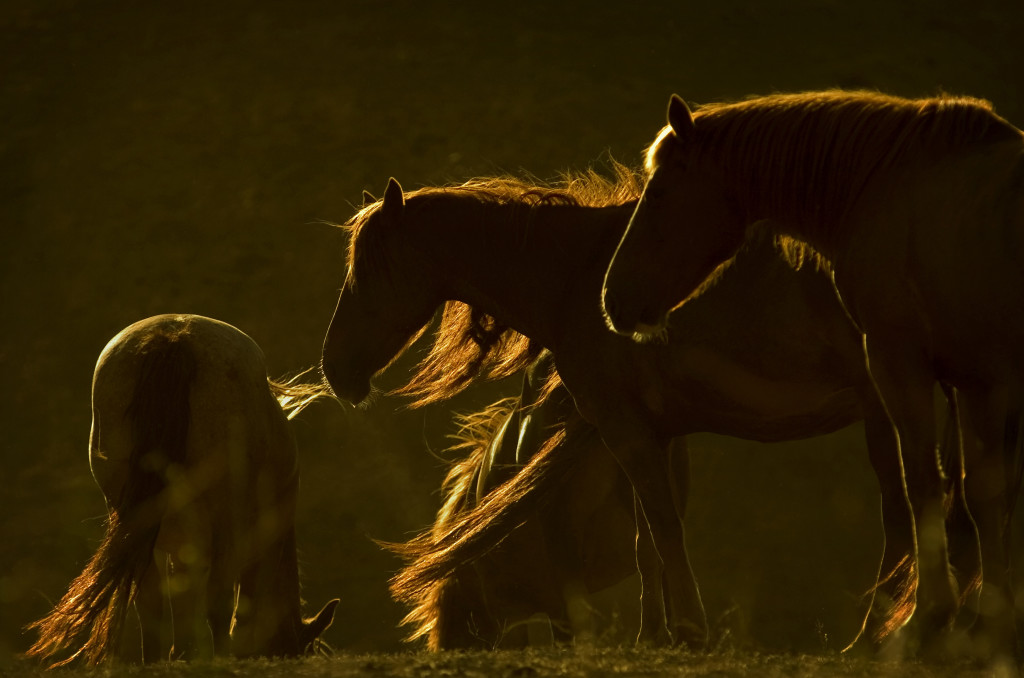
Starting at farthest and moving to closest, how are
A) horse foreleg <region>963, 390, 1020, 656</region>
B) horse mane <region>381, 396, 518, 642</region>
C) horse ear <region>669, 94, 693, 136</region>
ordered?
horse mane <region>381, 396, 518, 642</region>
horse ear <region>669, 94, 693, 136</region>
horse foreleg <region>963, 390, 1020, 656</region>

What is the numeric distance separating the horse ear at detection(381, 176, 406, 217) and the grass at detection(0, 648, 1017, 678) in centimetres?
126

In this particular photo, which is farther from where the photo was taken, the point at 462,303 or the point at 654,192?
the point at 462,303

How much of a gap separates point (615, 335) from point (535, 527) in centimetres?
146

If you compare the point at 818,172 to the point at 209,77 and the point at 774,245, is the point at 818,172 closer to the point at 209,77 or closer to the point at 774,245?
the point at 774,245

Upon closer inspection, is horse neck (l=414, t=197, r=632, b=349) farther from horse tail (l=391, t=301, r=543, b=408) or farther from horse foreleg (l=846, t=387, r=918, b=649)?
horse foreleg (l=846, t=387, r=918, b=649)

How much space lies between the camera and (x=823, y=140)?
94.7 inches

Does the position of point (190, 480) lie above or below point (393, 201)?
below

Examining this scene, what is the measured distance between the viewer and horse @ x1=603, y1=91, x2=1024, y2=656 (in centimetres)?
208

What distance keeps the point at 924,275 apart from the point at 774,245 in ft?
2.60

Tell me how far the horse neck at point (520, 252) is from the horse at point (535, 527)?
0.44 metres

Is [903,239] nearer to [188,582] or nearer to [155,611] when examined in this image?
[188,582]

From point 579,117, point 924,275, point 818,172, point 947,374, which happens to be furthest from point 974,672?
point 579,117

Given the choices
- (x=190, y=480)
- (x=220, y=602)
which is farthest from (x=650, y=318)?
(x=220, y=602)

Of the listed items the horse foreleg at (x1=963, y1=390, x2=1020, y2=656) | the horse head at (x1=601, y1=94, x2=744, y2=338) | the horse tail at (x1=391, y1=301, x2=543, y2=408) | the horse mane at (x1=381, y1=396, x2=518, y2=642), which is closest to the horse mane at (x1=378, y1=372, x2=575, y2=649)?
the horse tail at (x1=391, y1=301, x2=543, y2=408)
